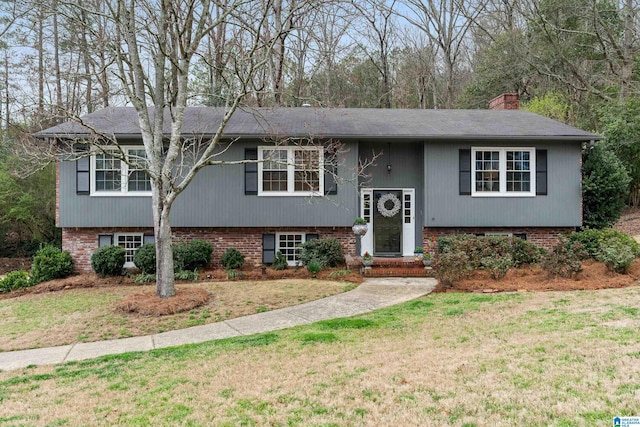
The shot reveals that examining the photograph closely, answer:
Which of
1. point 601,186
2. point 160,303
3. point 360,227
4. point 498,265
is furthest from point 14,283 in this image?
point 601,186

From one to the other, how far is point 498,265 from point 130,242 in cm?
987

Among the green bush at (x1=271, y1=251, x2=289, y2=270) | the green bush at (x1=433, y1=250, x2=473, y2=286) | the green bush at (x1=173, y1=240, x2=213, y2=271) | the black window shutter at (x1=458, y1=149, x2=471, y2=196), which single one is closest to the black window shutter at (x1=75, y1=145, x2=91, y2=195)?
the green bush at (x1=173, y1=240, x2=213, y2=271)

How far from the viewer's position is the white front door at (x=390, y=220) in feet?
44.0

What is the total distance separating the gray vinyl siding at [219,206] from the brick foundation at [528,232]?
232 cm

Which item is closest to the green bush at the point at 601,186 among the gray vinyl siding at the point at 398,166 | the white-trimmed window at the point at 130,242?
the gray vinyl siding at the point at 398,166

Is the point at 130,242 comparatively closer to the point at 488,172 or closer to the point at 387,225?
the point at 387,225

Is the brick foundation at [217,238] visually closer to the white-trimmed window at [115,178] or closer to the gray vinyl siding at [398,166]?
the white-trimmed window at [115,178]

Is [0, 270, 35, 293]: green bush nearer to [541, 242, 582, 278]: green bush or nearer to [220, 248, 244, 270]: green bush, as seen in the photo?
[220, 248, 244, 270]: green bush

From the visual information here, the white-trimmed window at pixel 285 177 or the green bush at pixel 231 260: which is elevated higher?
the white-trimmed window at pixel 285 177

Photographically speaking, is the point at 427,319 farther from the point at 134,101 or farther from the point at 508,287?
the point at 134,101

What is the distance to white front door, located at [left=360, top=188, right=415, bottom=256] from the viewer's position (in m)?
13.4

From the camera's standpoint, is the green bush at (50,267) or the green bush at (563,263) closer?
the green bush at (563,263)

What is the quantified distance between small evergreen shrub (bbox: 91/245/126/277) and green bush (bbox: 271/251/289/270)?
404cm

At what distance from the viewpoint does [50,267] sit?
1216cm
